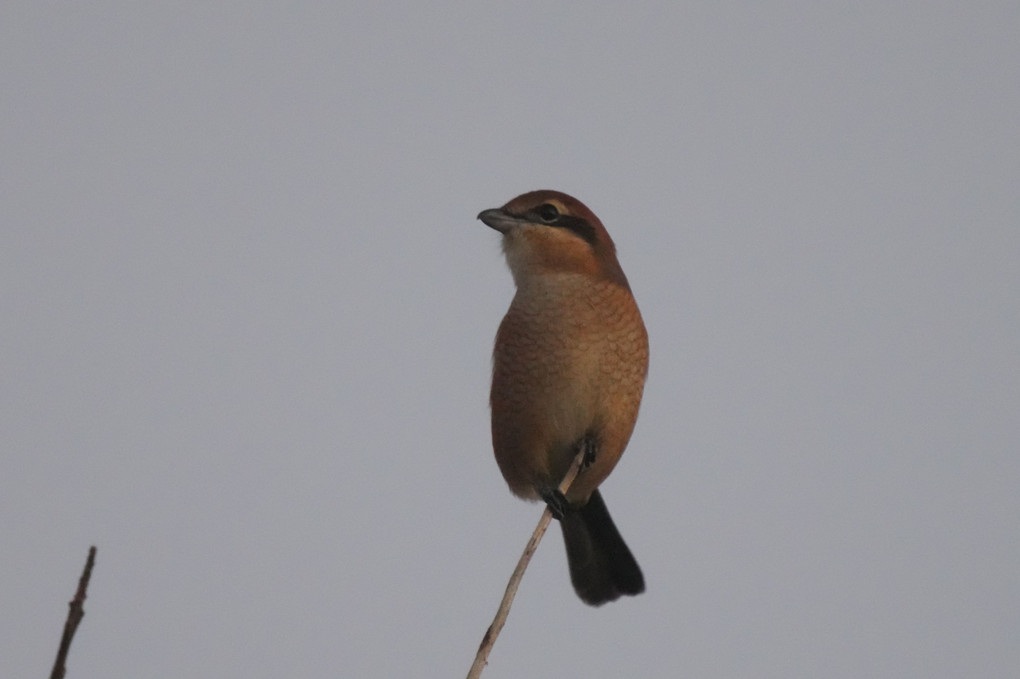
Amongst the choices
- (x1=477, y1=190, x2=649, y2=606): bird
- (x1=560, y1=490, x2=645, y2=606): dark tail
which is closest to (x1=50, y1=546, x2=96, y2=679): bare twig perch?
(x1=477, y1=190, x2=649, y2=606): bird

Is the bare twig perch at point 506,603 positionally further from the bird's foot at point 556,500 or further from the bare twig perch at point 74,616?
the bird's foot at point 556,500

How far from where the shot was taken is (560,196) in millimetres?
5699

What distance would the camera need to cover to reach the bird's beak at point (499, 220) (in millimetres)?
5684

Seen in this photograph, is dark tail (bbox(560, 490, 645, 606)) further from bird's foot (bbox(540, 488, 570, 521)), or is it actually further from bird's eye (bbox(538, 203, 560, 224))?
bird's eye (bbox(538, 203, 560, 224))

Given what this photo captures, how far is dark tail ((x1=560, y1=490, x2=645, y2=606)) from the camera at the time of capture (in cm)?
614

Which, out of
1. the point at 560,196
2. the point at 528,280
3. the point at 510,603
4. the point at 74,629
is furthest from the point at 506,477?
the point at 74,629

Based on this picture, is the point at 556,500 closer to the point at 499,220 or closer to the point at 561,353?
the point at 561,353

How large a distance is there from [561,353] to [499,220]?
86 cm

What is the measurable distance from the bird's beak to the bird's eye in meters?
0.12

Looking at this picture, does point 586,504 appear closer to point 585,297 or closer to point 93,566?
point 585,297

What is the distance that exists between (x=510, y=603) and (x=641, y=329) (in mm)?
2569

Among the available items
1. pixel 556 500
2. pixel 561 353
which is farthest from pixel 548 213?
pixel 556 500

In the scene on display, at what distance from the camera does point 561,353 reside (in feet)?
17.0

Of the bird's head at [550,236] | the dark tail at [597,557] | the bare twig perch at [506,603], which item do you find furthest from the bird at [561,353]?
the bare twig perch at [506,603]
